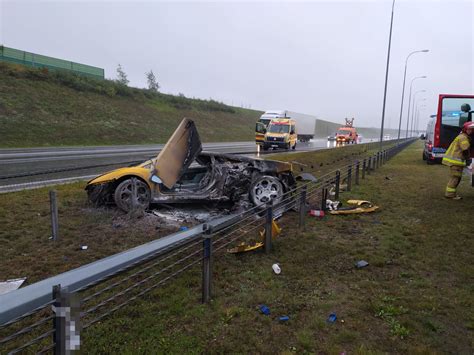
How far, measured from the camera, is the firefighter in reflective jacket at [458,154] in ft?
26.3

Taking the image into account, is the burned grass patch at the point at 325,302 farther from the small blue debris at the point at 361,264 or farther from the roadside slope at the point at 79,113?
the roadside slope at the point at 79,113

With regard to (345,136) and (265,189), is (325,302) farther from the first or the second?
(345,136)

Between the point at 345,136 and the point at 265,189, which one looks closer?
the point at 265,189

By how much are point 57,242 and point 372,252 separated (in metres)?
4.60

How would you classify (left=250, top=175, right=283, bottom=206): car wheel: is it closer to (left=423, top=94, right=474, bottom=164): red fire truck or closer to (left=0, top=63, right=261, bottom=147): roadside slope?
(left=423, top=94, right=474, bottom=164): red fire truck

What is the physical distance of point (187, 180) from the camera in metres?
7.69

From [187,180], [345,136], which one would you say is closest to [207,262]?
[187,180]

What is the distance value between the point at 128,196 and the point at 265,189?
2750mm

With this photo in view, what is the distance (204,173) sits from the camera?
7742 mm

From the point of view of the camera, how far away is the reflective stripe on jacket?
315 inches

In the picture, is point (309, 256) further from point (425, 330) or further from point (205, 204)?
point (205, 204)

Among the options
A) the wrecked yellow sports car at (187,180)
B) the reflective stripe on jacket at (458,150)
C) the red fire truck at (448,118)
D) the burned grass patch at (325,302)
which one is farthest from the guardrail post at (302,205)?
the red fire truck at (448,118)

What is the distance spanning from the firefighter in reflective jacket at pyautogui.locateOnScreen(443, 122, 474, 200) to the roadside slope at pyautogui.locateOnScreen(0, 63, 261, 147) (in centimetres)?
2212

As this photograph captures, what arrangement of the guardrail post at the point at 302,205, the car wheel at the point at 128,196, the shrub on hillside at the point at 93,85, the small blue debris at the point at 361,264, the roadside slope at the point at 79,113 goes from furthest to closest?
the shrub on hillside at the point at 93,85, the roadside slope at the point at 79,113, the car wheel at the point at 128,196, the guardrail post at the point at 302,205, the small blue debris at the point at 361,264
